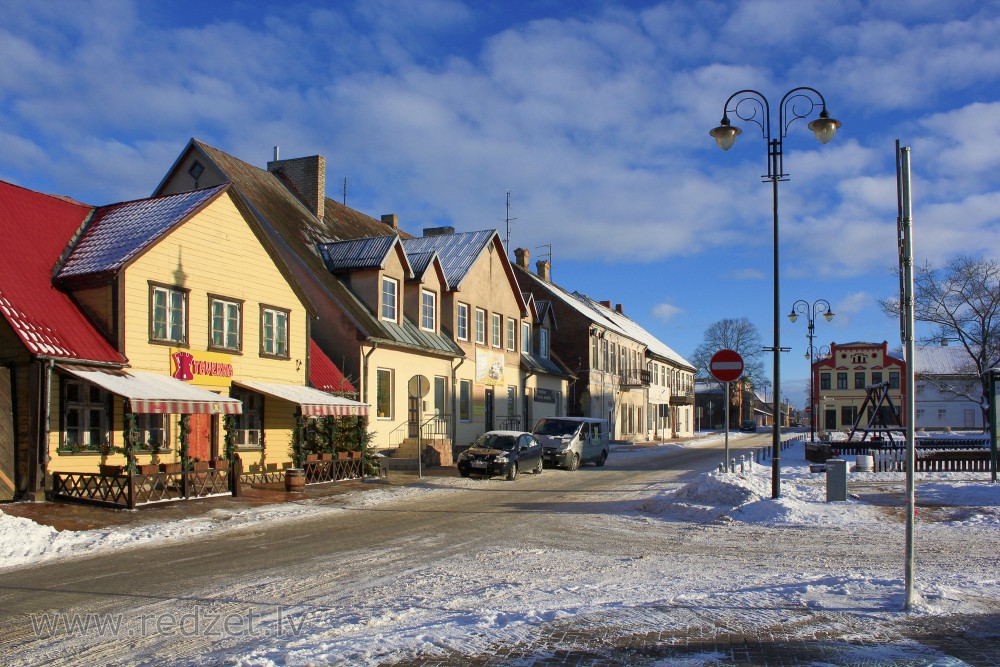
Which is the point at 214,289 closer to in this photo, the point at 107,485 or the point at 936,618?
the point at 107,485

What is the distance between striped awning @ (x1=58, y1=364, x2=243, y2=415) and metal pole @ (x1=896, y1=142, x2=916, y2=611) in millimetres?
12724

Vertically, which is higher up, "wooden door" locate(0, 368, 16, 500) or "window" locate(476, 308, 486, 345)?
"window" locate(476, 308, 486, 345)

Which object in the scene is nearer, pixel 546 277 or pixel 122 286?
pixel 122 286

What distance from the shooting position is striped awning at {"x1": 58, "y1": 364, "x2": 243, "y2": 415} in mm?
15516

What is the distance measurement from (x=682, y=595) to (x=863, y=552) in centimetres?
431

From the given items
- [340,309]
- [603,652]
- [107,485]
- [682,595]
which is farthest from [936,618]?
[340,309]

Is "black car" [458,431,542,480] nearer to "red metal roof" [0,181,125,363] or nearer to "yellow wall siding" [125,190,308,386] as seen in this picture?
"yellow wall siding" [125,190,308,386]

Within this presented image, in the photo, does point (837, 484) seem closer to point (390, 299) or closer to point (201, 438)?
point (201, 438)

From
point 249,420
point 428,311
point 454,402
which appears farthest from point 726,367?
point 428,311

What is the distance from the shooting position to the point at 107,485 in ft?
51.1

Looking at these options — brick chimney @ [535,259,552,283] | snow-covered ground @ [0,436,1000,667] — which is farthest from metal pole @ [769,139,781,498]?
brick chimney @ [535,259,552,283]

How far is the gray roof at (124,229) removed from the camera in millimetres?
17953

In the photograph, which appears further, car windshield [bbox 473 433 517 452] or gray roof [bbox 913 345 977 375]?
gray roof [bbox 913 345 977 375]

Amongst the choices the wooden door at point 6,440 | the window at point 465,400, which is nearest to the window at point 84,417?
the wooden door at point 6,440
